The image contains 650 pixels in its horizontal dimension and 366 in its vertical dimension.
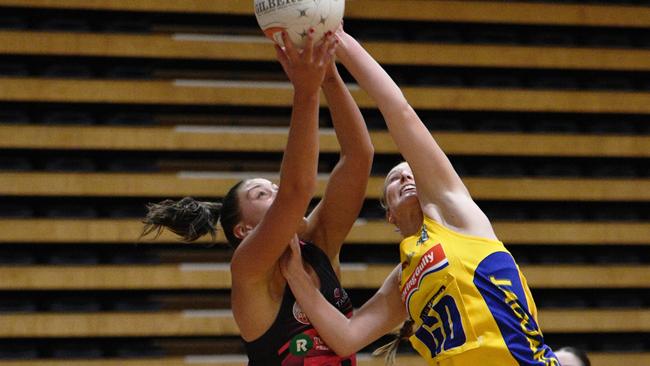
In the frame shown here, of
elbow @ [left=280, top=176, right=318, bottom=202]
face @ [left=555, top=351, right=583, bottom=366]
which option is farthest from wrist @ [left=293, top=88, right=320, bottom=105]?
face @ [left=555, top=351, right=583, bottom=366]

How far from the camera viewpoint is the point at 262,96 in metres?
5.14

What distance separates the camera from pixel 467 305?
6.89 feet

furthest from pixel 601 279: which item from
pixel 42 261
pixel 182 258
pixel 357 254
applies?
pixel 42 261

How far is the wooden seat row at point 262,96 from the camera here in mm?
4969

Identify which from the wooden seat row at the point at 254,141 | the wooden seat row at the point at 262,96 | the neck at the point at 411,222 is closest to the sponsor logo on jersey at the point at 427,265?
the neck at the point at 411,222

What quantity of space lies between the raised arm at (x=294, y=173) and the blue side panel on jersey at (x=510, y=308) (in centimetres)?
48

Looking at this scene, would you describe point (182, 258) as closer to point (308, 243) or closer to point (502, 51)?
point (502, 51)

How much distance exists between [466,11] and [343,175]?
10.3ft

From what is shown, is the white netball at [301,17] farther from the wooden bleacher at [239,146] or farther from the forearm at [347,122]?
the wooden bleacher at [239,146]

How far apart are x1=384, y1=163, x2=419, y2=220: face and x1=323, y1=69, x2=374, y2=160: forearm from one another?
107mm

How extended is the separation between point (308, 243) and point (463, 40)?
3247mm

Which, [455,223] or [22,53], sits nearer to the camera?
[455,223]

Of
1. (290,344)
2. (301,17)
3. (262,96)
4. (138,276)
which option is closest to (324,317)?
(290,344)

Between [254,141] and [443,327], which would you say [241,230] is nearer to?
[443,327]
